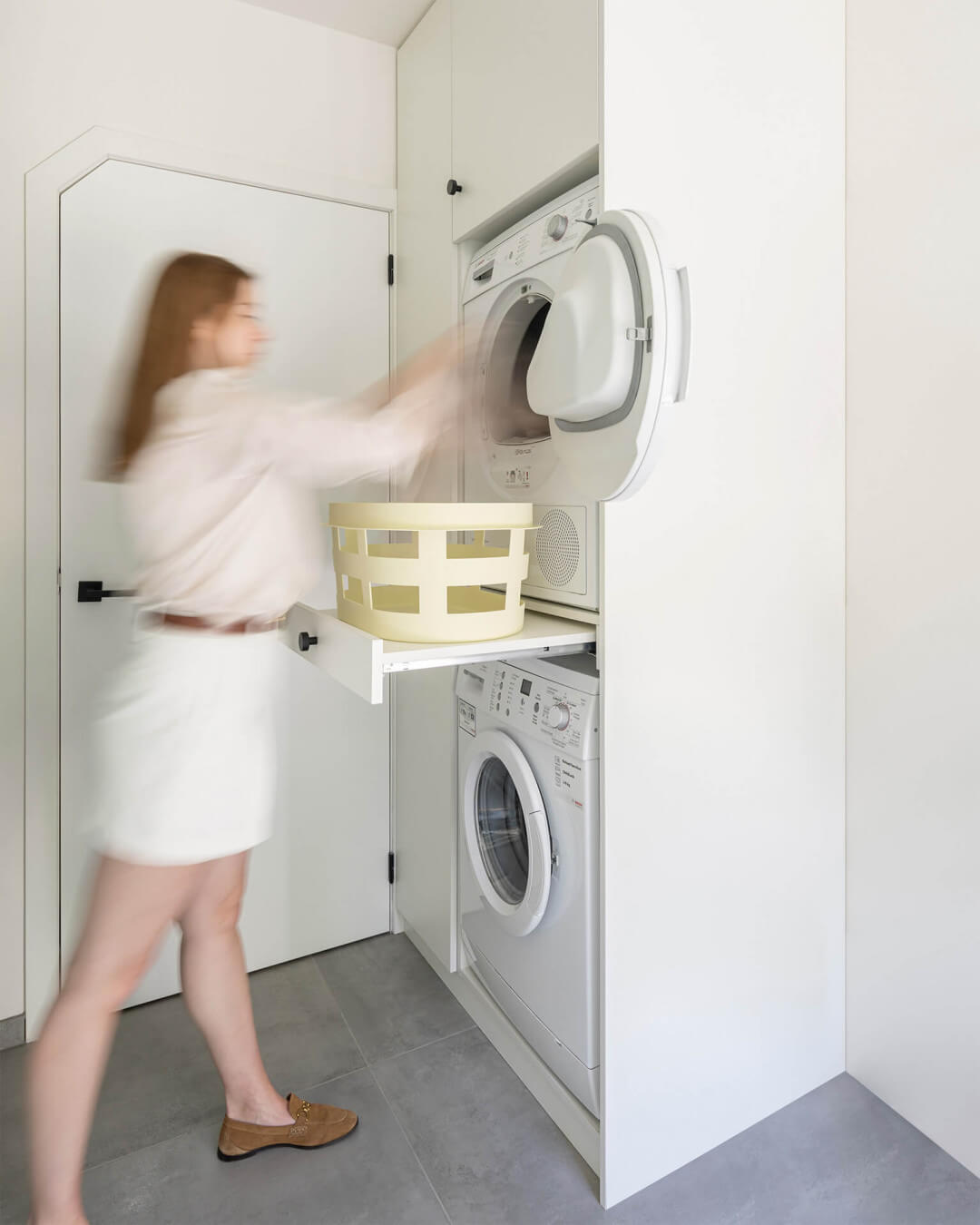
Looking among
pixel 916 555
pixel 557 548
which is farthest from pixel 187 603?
pixel 916 555

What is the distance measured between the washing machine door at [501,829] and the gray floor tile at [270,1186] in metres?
0.50

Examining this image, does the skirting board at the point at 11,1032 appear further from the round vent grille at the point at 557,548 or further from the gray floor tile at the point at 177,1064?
the round vent grille at the point at 557,548

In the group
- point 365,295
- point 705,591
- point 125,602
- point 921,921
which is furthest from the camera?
point 365,295

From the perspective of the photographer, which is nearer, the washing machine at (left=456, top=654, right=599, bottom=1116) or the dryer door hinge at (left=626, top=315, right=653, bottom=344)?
the dryer door hinge at (left=626, top=315, right=653, bottom=344)

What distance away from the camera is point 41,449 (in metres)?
1.93

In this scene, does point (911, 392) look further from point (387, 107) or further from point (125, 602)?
point (125, 602)

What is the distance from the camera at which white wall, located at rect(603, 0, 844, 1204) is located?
57.5 inches

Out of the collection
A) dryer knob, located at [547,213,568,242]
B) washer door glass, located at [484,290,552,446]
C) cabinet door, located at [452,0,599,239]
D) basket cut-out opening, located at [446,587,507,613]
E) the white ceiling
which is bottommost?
basket cut-out opening, located at [446,587,507,613]

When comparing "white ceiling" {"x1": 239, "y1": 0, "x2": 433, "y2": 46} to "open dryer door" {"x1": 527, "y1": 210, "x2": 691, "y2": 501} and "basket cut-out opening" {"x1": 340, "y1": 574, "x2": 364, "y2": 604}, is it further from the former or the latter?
"basket cut-out opening" {"x1": 340, "y1": 574, "x2": 364, "y2": 604}

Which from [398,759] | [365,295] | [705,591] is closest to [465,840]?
[398,759]

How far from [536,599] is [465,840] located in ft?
2.07

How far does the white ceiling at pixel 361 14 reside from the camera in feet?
6.89

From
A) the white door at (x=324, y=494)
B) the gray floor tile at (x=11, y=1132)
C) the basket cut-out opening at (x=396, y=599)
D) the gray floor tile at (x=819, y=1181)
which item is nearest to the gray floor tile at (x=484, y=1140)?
the gray floor tile at (x=819, y=1181)

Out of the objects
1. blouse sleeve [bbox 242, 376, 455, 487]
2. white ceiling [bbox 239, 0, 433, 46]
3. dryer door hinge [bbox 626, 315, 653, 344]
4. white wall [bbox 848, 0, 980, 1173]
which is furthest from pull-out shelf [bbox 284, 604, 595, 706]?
white ceiling [bbox 239, 0, 433, 46]
